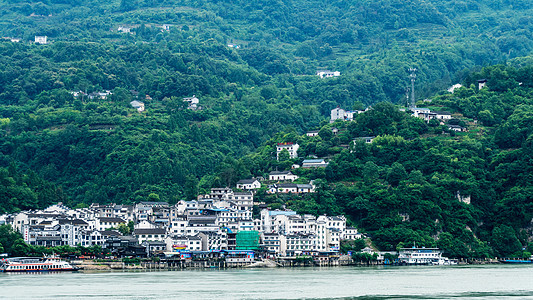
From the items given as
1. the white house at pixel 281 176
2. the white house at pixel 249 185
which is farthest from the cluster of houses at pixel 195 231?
the white house at pixel 281 176

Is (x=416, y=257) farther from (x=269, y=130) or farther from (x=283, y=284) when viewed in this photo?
(x=269, y=130)

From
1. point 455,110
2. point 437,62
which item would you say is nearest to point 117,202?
point 455,110

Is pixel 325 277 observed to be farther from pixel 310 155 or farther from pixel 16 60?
pixel 16 60

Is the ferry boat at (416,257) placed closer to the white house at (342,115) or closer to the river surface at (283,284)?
the river surface at (283,284)

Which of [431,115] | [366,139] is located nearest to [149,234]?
[366,139]

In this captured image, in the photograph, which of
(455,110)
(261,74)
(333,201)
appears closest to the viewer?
(333,201)

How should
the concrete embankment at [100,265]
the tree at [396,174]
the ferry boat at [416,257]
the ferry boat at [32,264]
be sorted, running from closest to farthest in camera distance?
the ferry boat at [32,264] < the concrete embankment at [100,265] < the ferry boat at [416,257] < the tree at [396,174]
